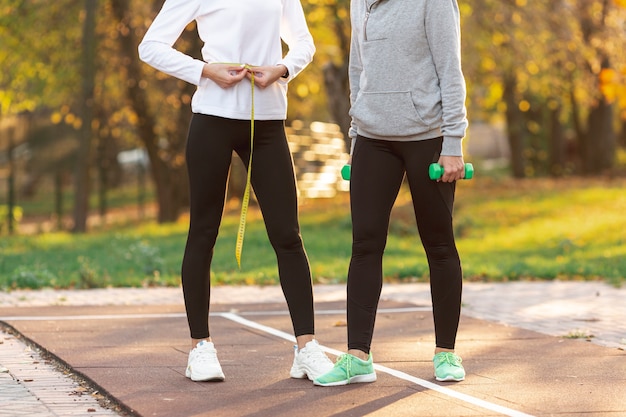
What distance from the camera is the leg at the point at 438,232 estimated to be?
5082 millimetres

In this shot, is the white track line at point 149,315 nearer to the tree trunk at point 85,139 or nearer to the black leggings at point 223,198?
the black leggings at point 223,198

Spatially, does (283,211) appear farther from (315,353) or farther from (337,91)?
(337,91)

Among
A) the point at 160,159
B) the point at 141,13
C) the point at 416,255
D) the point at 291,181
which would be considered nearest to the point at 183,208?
the point at 160,159

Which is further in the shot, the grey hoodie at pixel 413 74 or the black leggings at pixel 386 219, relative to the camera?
the black leggings at pixel 386 219

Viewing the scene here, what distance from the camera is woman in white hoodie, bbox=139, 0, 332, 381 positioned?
5.14 metres

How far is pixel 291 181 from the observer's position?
524cm

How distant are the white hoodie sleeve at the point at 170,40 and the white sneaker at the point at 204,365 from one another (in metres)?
1.26

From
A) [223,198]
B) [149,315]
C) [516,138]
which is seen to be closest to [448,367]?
[223,198]

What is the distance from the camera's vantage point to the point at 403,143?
5.10 m

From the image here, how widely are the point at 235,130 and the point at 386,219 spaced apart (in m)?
0.82

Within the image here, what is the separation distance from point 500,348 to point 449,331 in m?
1.11

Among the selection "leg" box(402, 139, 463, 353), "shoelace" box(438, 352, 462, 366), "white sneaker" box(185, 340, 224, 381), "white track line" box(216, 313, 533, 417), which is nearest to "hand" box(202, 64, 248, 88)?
"leg" box(402, 139, 463, 353)

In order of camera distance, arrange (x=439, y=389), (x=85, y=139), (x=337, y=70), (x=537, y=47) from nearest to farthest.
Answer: (x=439, y=389)
(x=337, y=70)
(x=85, y=139)
(x=537, y=47)

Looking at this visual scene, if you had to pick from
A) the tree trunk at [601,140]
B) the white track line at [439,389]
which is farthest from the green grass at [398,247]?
the tree trunk at [601,140]
